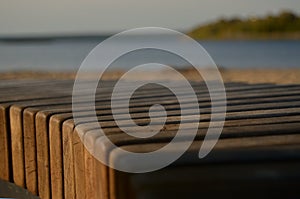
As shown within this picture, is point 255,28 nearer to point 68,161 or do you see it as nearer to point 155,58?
point 155,58

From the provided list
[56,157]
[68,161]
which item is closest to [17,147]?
[56,157]

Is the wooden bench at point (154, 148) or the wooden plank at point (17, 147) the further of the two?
the wooden plank at point (17, 147)

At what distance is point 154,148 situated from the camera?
6.84ft

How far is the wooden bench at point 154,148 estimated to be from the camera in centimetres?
200

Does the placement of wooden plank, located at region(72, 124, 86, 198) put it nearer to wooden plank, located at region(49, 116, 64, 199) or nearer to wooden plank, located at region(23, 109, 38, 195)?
wooden plank, located at region(49, 116, 64, 199)

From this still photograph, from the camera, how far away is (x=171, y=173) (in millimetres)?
1990

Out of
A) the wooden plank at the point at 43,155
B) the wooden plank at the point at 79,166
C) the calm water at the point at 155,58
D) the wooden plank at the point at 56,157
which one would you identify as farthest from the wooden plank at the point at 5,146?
the calm water at the point at 155,58

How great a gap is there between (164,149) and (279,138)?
1.39ft

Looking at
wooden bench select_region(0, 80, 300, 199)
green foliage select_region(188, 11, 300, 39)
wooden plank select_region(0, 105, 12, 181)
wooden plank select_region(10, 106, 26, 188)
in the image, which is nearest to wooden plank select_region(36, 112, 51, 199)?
wooden bench select_region(0, 80, 300, 199)

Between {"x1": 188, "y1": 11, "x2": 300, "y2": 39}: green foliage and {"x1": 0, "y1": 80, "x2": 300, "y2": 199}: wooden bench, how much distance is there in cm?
8015

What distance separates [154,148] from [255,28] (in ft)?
288

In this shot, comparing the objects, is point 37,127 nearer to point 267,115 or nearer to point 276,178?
point 267,115

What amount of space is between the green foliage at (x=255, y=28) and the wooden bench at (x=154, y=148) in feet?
263

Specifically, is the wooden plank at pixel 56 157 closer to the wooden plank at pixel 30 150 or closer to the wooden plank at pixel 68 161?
the wooden plank at pixel 68 161
